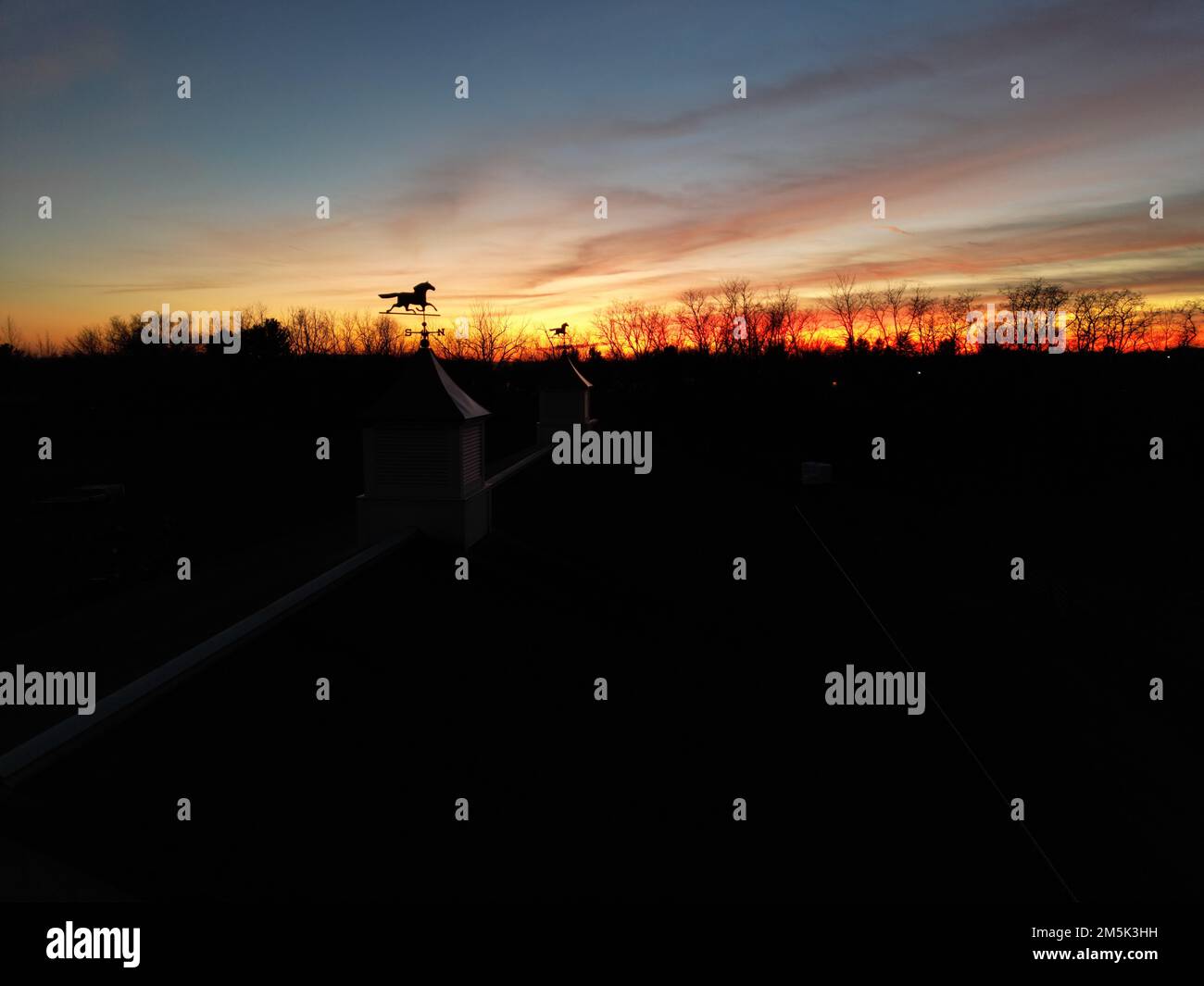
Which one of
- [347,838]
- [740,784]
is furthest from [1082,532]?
[347,838]

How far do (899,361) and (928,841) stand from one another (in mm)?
78625

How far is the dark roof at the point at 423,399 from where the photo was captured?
466 inches

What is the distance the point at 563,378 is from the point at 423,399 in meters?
19.0

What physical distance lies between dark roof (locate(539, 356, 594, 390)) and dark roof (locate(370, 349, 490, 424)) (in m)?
18.3

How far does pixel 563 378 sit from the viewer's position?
101 ft

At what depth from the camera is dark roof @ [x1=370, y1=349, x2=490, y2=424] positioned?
11.8 metres

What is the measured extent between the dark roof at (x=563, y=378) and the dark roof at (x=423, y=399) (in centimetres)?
1827

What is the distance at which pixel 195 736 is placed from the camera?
5984mm
